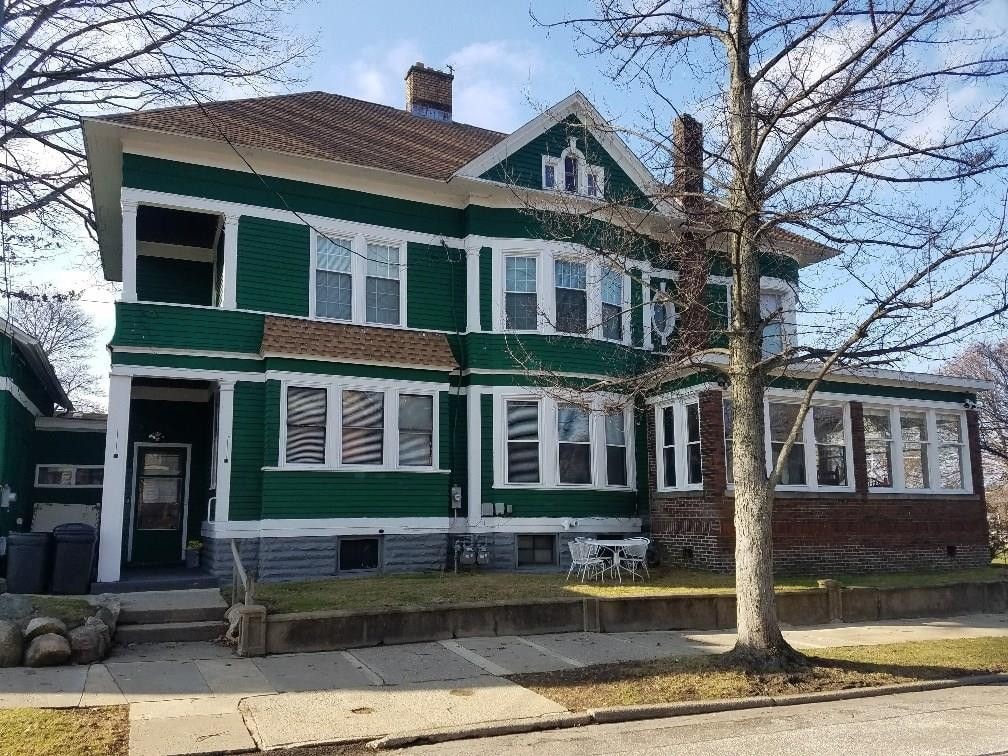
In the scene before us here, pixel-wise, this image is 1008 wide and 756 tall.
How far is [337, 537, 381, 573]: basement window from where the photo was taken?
50.4ft

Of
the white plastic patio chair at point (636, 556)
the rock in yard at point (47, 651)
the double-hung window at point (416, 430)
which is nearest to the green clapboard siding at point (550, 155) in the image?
the double-hung window at point (416, 430)

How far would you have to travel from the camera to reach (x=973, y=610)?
14.7 metres

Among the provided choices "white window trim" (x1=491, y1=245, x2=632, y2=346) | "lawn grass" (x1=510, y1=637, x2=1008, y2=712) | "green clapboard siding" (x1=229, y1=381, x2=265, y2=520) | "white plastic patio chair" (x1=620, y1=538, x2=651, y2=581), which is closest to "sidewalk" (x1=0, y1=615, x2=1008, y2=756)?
"lawn grass" (x1=510, y1=637, x2=1008, y2=712)

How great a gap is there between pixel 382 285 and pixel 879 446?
11.5 meters

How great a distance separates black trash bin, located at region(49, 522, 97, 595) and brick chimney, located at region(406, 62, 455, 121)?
14.7 meters

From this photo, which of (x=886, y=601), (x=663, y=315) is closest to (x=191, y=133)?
(x=663, y=315)

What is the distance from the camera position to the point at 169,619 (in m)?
11.0

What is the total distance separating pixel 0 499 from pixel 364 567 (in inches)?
265

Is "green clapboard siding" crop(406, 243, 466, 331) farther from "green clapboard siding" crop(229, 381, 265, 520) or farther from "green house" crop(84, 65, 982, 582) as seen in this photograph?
"green clapboard siding" crop(229, 381, 265, 520)

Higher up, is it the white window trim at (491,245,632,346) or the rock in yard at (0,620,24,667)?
the white window trim at (491,245,632,346)

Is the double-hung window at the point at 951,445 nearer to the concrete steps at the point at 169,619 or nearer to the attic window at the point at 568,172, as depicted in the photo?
the attic window at the point at 568,172

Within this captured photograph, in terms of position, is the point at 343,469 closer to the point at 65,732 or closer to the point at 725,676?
the point at 725,676

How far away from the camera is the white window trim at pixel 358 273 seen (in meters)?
15.9

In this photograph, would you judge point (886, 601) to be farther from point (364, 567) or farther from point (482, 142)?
point (482, 142)
